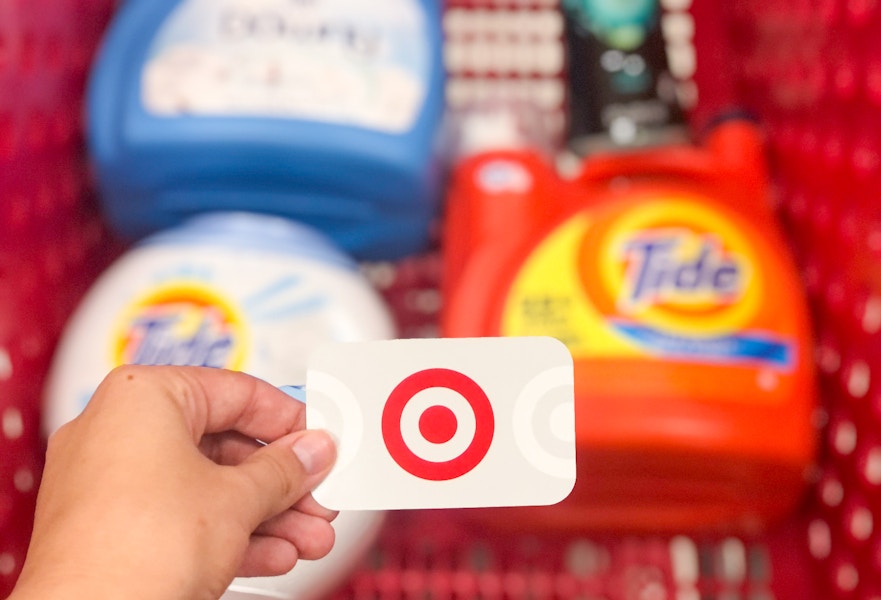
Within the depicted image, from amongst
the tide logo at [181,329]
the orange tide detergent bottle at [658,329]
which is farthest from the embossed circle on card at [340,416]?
the orange tide detergent bottle at [658,329]

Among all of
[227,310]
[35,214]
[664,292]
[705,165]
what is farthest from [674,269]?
[35,214]

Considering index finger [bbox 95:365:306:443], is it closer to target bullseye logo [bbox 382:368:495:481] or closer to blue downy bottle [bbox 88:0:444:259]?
target bullseye logo [bbox 382:368:495:481]

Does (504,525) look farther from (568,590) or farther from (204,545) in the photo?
(204,545)

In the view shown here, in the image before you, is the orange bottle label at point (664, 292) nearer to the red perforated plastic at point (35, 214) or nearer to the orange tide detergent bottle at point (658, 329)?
the orange tide detergent bottle at point (658, 329)

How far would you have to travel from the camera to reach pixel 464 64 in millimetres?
722

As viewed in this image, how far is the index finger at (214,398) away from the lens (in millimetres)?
252

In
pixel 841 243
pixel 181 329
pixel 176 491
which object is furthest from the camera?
pixel 841 243

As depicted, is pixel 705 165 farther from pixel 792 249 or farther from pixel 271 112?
pixel 271 112

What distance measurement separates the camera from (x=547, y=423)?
0.79 ft

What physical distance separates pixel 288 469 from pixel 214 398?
0.11 ft

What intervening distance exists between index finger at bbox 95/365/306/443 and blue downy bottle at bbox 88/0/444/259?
0.32m

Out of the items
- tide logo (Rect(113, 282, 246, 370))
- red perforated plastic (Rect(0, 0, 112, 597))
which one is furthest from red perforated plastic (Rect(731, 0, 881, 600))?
red perforated plastic (Rect(0, 0, 112, 597))

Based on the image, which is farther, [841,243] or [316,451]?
[841,243]

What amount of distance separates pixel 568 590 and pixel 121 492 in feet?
1.28
